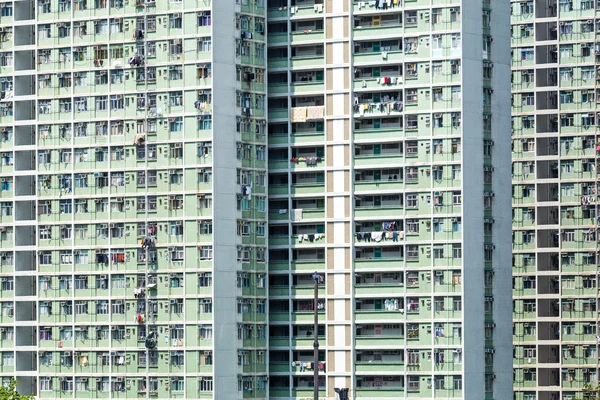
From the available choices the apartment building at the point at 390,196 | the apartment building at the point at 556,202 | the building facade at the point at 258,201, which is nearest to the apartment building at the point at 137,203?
the building facade at the point at 258,201

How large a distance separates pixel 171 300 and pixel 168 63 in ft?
58.6

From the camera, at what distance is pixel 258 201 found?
142875 millimetres

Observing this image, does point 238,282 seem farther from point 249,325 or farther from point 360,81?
point 360,81

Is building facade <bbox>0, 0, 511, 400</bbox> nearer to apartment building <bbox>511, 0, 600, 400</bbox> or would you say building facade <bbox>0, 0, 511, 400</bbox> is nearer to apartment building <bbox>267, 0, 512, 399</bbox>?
apartment building <bbox>267, 0, 512, 399</bbox>

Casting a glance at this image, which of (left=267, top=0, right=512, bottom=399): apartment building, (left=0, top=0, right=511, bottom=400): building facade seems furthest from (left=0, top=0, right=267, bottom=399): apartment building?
(left=267, top=0, right=512, bottom=399): apartment building

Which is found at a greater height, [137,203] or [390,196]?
[390,196]

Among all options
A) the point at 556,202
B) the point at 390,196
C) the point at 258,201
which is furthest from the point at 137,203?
the point at 556,202

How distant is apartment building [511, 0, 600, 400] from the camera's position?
16238 cm

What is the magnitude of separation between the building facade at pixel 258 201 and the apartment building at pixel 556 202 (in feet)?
74.4

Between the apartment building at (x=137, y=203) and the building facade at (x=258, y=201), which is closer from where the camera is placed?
the building facade at (x=258, y=201)

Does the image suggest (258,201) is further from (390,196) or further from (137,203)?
(390,196)

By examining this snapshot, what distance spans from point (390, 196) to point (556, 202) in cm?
2706

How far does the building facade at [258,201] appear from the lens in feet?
455

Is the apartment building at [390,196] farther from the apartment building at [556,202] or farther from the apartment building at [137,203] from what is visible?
the apartment building at [556,202]
